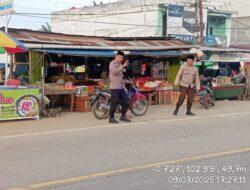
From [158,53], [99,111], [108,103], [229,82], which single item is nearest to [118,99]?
[108,103]

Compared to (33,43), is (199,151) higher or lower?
lower

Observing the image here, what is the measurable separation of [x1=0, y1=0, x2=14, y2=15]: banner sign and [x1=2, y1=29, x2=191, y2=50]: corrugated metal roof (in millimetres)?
1238

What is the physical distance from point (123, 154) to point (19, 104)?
531 cm

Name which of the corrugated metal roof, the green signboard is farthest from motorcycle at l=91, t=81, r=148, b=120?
the corrugated metal roof

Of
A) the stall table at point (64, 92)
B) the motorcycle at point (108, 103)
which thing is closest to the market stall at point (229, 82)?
the motorcycle at point (108, 103)

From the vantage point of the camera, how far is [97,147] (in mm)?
8883

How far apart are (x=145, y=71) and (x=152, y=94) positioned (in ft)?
6.80

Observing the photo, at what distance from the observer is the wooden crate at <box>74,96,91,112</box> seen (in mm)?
15316

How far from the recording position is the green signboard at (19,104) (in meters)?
12.5

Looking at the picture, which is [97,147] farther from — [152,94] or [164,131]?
[152,94]

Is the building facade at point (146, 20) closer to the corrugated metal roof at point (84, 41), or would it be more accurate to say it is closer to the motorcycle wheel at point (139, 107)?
the corrugated metal roof at point (84, 41)

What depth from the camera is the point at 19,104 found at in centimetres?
1273

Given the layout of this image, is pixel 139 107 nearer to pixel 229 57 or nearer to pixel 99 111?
pixel 99 111

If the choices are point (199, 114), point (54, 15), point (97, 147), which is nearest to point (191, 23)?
point (54, 15)
